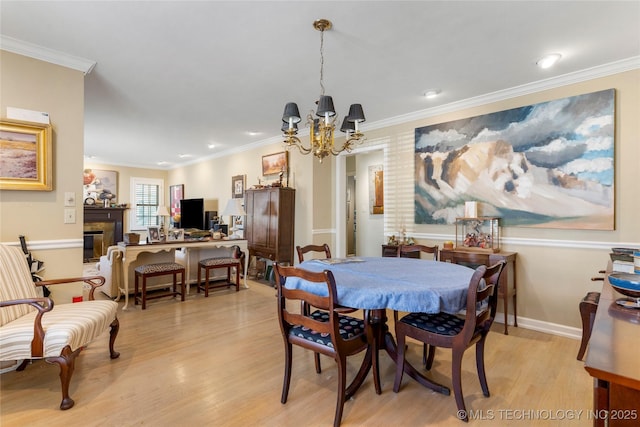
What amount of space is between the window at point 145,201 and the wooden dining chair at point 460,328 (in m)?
8.81

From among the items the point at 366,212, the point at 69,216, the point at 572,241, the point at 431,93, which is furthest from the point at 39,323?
the point at 366,212

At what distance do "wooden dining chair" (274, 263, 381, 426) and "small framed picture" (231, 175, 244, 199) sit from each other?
4.64 m

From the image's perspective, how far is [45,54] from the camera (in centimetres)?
258

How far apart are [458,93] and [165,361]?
12.7ft

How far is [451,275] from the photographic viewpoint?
211cm

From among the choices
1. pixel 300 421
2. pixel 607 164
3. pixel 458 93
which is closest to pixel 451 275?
pixel 300 421

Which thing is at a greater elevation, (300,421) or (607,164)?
(607,164)

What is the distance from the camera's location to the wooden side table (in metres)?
3.17

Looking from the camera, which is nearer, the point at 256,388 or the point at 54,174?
the point at 256,388

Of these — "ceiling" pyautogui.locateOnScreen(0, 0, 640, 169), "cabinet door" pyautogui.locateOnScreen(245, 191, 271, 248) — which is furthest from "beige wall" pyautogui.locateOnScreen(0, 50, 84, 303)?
"cabinet door" pyautogui.locateOnScreen(245, 191, 271, 248)

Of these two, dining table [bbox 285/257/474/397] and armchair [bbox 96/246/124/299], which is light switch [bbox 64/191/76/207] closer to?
armchair [bbox 96/246/124/299]

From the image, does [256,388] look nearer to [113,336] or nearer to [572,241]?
[113,336]

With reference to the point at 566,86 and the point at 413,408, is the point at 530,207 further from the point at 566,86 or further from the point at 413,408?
the point at 413,408

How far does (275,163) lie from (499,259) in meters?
3.90
